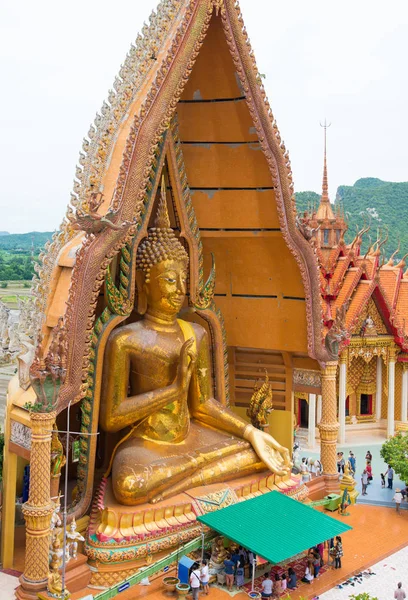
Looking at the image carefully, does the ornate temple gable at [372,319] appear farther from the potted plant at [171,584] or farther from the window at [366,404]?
the potted plant at [171,584]

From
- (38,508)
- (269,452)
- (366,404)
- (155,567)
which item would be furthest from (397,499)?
(366,404)

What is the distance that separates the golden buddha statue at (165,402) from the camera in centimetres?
897

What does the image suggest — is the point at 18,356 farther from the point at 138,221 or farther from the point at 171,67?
the point at 171,67

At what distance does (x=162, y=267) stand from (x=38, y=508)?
3660mm

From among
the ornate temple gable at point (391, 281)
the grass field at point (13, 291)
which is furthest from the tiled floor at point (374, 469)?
the grass field at point (13, 291)

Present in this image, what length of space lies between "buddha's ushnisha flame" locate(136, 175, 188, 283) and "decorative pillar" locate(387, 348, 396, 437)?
10.5 meters

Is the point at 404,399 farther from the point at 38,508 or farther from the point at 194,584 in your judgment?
the point at 38,508

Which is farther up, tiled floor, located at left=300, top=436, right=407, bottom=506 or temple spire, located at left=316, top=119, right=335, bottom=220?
temple spire, located at left=316, top=119, right=335, bottom=220

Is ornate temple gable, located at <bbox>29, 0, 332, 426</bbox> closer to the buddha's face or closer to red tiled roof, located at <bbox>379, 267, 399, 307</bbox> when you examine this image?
the buddha's face

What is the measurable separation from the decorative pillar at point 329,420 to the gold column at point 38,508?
16.6ft

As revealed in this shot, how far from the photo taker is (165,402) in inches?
364

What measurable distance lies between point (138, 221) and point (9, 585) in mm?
4676

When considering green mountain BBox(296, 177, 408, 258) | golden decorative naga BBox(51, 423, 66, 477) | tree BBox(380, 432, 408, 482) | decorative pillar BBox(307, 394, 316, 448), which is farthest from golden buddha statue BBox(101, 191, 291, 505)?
green mountain BBox(296, 177, 408, 258)

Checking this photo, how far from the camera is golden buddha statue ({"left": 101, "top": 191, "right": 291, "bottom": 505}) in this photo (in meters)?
8.97
